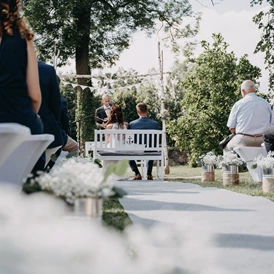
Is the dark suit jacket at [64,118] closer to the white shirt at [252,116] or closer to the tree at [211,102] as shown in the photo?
the white shirt at [252,116]

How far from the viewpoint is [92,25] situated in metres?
24.2

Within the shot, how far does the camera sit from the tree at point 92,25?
2308 centimetres

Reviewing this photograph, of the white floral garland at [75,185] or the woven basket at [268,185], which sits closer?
the white floral garland at [75,185]

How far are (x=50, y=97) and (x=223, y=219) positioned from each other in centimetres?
185

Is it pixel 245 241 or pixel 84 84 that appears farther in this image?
pixel 84 84

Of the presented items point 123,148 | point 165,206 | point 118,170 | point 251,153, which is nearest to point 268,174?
point 251,153

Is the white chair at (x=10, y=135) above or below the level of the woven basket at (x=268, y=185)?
above

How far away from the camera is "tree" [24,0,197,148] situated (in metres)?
23.1

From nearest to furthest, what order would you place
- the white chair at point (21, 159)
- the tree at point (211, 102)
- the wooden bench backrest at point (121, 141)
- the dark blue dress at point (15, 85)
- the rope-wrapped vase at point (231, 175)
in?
the white chair at point (21, 159)
the dark blue dress at point (15, 85)
the rope-wrapped vase at point (231, 175)
the wooden bench backrest at point (121, 141)
the tree at point (211, 102)

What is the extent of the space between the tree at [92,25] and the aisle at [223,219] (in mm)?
16520

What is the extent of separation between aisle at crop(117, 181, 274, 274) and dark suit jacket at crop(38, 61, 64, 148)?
38.5 inches

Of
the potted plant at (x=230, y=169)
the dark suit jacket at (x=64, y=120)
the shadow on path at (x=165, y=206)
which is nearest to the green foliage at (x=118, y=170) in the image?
the shadow on path at (x=165, y=206)

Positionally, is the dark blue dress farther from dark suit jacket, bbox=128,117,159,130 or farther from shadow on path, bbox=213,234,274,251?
dark suit jacket, bbox=128,117,159,130

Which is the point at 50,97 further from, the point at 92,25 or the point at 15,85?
the point at 92,25
